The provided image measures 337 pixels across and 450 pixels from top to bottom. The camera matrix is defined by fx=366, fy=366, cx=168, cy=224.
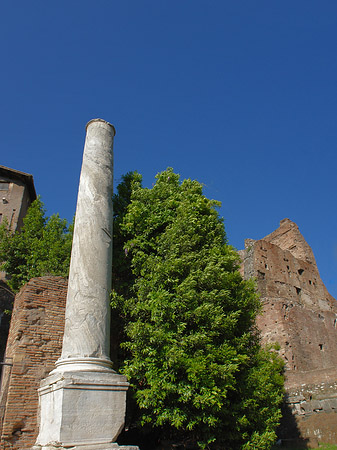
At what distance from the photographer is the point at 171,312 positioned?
789cm

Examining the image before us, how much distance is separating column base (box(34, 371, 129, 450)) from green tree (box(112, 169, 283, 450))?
62.6 inches

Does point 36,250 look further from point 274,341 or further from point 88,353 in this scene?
point 274,341

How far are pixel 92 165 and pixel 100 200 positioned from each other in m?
1.00

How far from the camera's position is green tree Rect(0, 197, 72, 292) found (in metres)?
11.1

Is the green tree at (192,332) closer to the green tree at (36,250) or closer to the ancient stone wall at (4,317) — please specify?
the green tree at (36,250)

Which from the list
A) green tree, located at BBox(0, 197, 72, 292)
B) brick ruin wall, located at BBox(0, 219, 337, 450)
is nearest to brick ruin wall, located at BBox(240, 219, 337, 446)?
brick ruin wall, located at BBox(0, 219, 337, 450)

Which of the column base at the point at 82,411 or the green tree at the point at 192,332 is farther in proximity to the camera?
the green tree at the point at 192,332

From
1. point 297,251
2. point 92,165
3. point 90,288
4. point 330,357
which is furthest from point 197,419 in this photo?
point 297,251

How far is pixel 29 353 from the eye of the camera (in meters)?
7.61

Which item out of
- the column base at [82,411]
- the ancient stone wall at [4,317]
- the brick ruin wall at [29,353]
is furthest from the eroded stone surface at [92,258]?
the ancient stone wall at [4,317]

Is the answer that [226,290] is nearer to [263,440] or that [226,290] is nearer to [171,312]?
[171,312]

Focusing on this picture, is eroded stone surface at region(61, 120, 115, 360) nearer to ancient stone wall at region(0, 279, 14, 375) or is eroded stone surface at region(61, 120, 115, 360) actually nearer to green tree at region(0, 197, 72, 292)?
green tree at region(0, 197, 72, 292)

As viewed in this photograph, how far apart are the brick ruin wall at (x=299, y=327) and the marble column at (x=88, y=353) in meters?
9.10

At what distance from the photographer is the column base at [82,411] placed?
208 inches
